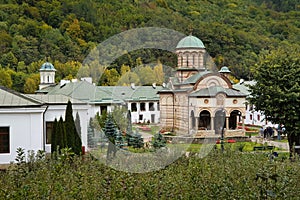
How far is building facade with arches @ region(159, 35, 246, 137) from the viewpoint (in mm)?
13418

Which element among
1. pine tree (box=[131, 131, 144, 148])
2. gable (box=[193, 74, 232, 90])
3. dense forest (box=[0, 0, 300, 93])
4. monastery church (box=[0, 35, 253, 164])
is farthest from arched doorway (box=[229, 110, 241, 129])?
pine tree (box=[131, 131, 144, 148])

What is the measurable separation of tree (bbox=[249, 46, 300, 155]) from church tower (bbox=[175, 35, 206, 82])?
2933 millimetres

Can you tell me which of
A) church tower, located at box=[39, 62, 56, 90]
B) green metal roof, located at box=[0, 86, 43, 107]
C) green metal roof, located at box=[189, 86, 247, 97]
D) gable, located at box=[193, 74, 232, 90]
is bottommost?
green metal roof, located at box=[0, 86, 43, 107]

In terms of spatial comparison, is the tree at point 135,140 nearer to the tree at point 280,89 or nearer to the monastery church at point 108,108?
the monastery church at point 108,108

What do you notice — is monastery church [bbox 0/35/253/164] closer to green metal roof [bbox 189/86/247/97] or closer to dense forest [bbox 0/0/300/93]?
green metal roof [bbox 189/86/247/97]

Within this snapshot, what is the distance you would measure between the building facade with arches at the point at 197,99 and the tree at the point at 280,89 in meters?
2.15

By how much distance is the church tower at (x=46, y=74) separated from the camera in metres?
48.4

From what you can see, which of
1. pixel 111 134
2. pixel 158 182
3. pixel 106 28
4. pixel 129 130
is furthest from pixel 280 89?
pixel 106 28

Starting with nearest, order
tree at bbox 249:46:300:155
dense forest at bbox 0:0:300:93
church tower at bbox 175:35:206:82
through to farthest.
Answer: church tower at bbox 175:35:206:82
tree at bbox 249:46:300:155
dense forest at bbox 0:0:300:93

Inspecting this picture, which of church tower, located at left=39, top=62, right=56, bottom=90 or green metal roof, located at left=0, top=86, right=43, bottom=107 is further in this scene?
church tower, located at left=39, top=62, right=56, bottom=90

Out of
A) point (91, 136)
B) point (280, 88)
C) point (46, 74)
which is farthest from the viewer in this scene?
point (46, 74)

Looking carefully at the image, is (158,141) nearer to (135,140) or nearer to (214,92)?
(135,140)

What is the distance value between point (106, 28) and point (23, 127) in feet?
176

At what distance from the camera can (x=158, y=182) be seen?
10.5m
